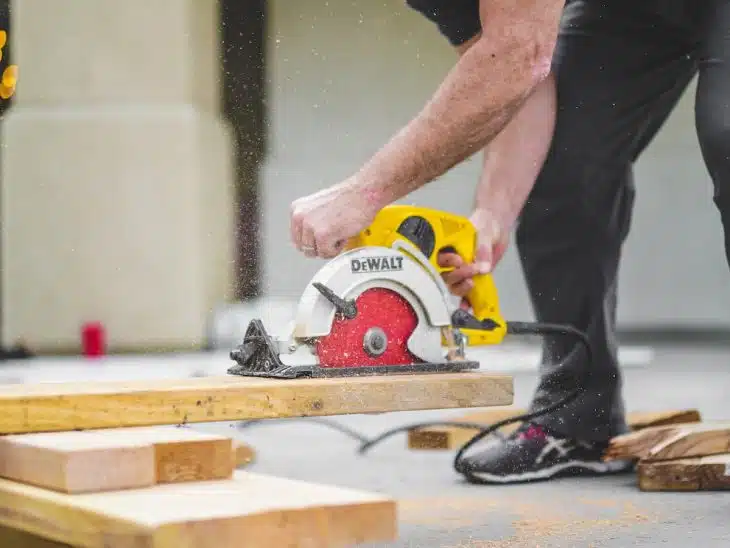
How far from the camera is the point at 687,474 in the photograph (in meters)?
2.56

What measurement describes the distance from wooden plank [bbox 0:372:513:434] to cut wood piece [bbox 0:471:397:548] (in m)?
0.14

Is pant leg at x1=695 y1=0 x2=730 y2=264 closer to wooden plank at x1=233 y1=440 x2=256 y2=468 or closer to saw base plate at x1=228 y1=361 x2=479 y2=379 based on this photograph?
saw base plate at x1=228 y1=361 x2=479 y2=379

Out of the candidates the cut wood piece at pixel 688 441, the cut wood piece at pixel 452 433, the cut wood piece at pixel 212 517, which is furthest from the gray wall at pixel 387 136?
the cut wood piece at pixel 212 517

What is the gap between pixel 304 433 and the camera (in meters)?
3.88

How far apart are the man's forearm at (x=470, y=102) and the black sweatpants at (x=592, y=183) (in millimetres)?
538

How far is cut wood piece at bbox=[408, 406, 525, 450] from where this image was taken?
328cm

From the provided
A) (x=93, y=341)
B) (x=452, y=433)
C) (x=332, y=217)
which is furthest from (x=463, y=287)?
(x=93, y=341)

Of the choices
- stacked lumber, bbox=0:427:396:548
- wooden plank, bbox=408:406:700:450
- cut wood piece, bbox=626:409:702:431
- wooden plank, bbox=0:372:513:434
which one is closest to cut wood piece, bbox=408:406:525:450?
wooden plank, bbox=408:406:700:450

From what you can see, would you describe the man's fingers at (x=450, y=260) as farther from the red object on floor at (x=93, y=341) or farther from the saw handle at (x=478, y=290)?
the red object on floor at (x=93, y=341)

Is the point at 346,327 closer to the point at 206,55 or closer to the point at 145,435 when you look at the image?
the point at 145,435

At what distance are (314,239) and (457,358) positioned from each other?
0.38 metres

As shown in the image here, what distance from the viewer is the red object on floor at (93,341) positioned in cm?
655

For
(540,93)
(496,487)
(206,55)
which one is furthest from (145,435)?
(206,55)

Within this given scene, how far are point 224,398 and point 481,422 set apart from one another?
1450 mm
